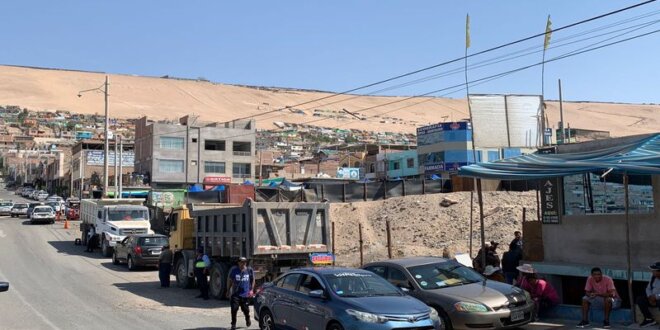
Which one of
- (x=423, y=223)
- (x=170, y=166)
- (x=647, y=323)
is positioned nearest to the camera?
(x=647, y=323)

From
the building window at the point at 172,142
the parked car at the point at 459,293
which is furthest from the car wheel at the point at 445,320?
the building window at the point at 172,142

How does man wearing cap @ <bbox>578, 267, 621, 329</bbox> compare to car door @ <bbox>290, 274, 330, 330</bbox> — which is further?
man wearing cap @ <bbox>578, 267, 621, 329</bbox>

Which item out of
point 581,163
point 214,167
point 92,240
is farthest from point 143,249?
point 214,167

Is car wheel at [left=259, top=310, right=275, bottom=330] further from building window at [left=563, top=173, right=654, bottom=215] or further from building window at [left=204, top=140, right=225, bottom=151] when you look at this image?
building window at [left=204, top=140, right=225, bottom=151]

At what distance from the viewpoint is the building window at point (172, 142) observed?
246 ft

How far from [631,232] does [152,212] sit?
3049 cm

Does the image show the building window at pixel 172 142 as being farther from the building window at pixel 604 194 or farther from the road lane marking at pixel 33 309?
the building window at pixel 604 194

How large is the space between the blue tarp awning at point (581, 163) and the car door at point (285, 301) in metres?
5.37

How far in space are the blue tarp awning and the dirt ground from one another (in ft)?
36.8

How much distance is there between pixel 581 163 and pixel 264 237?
27.1 feet

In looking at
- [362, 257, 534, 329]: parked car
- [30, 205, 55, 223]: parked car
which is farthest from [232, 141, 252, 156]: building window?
[362, 257, 534, 329]: parked car

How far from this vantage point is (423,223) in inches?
1379

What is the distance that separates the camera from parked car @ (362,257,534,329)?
416 inches

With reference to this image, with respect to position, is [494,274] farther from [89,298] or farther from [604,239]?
[89,298]
